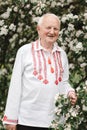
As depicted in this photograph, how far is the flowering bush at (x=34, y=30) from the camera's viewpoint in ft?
19.7

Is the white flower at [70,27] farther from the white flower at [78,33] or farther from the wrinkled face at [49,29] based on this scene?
the wrinkled face at [49,29]

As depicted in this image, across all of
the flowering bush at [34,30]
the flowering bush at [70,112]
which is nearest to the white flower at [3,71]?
the flowering bush at [34,30]

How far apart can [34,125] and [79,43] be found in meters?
2.08

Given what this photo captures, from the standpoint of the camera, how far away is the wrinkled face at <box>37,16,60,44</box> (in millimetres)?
3889

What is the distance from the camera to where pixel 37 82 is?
386 cm

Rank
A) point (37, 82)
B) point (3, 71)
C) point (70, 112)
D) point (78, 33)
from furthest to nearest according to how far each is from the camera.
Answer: point (3, 71) → point (78, 33) → point (70, 112) → point (37, 82)

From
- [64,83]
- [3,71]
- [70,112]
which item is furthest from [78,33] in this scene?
[64,83]

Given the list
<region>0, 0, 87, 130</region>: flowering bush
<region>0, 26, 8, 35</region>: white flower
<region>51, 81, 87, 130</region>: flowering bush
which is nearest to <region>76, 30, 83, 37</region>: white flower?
<region>0, 0, 87, 130</region>: flowering bush

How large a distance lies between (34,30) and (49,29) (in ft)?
8.81

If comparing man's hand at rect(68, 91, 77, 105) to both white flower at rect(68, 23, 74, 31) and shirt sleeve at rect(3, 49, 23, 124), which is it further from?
white flower at rect(68, 23, 74, 31)

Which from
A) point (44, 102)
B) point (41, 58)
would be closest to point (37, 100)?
A: point (44, 102)

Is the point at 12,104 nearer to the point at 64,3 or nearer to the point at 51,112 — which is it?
the point at 51,112

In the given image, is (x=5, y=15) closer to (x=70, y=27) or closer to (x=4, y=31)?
(x=4, y=31)

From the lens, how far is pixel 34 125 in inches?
154
